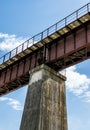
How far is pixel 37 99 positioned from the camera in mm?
22344

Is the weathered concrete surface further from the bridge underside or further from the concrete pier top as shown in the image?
the bridge underside

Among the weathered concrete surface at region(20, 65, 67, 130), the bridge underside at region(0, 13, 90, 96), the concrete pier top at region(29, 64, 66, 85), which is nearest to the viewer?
the weathered concrete surface at region(20, 65, 67, 130)

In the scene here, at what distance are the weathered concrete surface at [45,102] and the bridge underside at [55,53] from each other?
163 cm

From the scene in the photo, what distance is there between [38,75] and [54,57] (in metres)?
2.61

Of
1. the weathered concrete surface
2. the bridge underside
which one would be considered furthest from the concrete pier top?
the bridge underside

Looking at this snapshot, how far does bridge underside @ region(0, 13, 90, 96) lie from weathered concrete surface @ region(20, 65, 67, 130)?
5.36 ft

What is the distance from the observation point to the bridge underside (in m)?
23.1

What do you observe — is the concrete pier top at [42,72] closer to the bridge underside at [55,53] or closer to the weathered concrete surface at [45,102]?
the weathered concrete surface at [45,102]

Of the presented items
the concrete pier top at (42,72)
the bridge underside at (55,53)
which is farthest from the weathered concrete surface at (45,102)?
the bridge underside at (55,53)

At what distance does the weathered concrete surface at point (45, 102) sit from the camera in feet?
70.2

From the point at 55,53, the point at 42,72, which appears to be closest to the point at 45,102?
the point at 42,72

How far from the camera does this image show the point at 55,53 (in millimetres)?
25328

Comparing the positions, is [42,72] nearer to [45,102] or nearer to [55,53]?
[55,53]

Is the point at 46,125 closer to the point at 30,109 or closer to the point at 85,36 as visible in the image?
the point at 30,109
